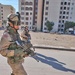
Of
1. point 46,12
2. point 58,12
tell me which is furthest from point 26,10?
point 58,12

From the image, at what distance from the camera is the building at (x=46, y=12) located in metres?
48.9

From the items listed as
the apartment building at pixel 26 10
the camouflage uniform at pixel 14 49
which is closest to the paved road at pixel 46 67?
the camouflage uniform at pixel 14 49

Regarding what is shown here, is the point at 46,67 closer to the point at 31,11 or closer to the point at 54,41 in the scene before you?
the point at 54,41

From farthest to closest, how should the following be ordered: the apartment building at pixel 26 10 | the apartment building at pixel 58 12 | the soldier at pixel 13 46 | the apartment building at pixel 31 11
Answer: the apartment building at pixel 26 10, the apartment building at pixel 31 11, the apartment building at pixel 58 12, the soldier at pixel 13 46

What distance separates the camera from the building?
4894 cm

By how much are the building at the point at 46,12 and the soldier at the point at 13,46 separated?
152 feet

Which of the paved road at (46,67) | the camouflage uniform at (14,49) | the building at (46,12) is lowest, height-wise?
the paved road at (46,67)

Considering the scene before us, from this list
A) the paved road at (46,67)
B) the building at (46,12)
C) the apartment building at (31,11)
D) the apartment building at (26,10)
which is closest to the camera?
the paved road at (46,67)

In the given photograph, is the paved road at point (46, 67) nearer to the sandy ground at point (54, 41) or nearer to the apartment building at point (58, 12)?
the sandy ground at point (54, 41)

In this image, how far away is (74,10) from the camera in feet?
167

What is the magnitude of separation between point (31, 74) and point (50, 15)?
46098mm

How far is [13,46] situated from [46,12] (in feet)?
157

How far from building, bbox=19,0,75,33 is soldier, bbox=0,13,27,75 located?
46.3 metres

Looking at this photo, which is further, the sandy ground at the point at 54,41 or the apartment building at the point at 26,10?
the apartment building at the point at 26,10
